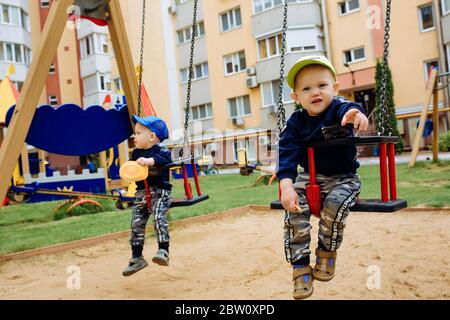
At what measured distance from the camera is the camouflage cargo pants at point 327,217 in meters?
2.34

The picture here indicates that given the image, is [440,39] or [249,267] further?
[440,39]

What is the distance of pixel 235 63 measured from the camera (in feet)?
78.3

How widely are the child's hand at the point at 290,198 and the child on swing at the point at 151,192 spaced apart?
1.34m

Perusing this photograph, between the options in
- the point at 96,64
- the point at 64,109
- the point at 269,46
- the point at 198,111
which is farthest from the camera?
the point at 96,64

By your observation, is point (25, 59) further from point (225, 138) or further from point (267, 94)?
point (267, 94)

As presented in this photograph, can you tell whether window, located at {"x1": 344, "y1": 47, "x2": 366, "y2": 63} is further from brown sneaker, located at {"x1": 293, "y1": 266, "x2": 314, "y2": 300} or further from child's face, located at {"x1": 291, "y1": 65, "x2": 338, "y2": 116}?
brown sneaker, located at {"x1": 293, "y1": 266, "x2": 314, "y2": 300}

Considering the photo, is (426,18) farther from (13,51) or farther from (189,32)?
(13,51)

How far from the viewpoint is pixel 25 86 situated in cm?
485

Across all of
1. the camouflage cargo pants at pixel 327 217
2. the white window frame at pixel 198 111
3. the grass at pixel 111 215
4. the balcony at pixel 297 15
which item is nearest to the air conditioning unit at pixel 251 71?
the balcony at pixel 297 15

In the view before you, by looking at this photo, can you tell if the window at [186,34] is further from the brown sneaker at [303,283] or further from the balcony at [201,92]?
the brown sneaker at [303,283]

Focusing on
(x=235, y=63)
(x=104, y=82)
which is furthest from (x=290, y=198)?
(x=104, y=82)

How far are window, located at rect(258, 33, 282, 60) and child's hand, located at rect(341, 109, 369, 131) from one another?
20.2 meters

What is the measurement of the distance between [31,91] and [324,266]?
3862 millimetres

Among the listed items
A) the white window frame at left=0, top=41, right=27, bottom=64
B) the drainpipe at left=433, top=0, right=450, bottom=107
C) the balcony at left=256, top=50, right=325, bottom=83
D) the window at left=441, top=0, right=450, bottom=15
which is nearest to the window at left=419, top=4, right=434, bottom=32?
the drainpipe at left=433, top=0, right=450, bottom=107
